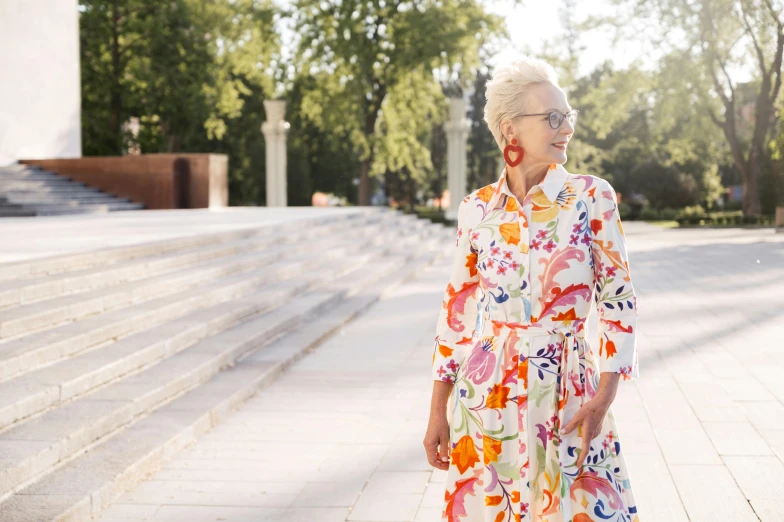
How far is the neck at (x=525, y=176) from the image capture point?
108 inches

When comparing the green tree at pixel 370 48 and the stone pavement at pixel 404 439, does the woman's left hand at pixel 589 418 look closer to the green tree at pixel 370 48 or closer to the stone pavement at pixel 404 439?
the stone pavement at pixel 404 439

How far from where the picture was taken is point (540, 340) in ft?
8.63

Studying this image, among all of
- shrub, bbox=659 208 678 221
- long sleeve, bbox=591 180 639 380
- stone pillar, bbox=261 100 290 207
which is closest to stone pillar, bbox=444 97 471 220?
stone pillar, bbox=261 100 290 207

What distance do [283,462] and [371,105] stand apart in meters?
A: 36.3

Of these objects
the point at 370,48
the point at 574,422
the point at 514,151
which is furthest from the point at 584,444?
the point at 370,48

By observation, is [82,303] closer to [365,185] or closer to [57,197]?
[57,197]

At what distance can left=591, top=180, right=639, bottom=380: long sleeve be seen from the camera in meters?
2.57

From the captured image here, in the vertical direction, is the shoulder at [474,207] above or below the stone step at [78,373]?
above

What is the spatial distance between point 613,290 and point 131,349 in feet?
16.0

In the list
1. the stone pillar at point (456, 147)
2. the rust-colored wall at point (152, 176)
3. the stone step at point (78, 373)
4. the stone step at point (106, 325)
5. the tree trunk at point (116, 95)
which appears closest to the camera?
the stone step at point (78, 373)

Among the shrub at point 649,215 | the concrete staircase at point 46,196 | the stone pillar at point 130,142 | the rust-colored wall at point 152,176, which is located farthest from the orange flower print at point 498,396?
the shrub at point 649,215

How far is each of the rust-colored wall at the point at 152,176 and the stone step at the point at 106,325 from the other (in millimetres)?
10999

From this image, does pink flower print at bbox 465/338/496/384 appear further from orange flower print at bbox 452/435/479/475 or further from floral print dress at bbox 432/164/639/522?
orange flower print at bbox 452/435/479/475

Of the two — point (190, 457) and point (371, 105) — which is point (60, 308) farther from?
point (371, 105)
